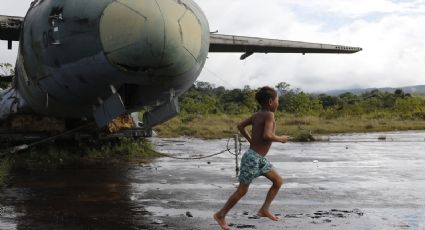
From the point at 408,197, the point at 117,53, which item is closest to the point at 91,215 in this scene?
the point at 117,53

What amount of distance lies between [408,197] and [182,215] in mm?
3603

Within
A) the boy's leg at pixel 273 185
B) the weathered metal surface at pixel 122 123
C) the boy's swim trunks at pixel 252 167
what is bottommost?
the boy's leg at pixel 273 185

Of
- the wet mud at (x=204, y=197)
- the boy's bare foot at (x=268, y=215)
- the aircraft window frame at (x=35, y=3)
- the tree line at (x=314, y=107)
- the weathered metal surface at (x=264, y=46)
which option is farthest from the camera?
the tree line at (x=314, y=107)

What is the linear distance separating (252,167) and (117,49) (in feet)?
7.59

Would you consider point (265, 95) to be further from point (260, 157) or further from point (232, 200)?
point (232, 200)

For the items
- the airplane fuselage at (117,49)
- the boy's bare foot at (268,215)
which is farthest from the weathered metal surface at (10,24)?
the boy's bare foot at (268,215)

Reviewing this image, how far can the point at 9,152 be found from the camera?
11766 millimetres

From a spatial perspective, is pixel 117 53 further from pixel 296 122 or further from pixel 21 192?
pixel 296 122

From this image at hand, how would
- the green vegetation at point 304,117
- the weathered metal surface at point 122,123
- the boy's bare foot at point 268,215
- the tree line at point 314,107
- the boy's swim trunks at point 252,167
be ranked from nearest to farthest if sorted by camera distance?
the boy's swim trunks at point 252,167 → the boy's bare foot at point 268,215 → the weathered metal surface at point 122,123 → the green vegetation at point 304,117 → the tree line at point 314,107

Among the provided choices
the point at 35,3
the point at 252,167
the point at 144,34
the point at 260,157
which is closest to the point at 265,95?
the point at 260,157

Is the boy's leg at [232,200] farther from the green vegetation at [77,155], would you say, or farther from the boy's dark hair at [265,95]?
the green vegetation at [77,155]

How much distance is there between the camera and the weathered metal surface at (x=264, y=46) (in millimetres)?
14984

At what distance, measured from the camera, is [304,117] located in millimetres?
47406

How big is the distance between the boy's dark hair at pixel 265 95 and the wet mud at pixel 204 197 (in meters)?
1.42
